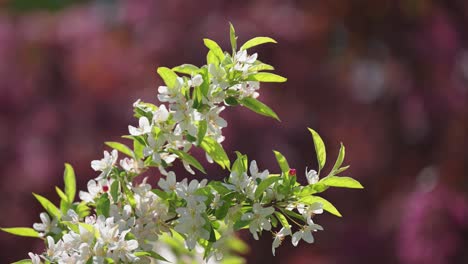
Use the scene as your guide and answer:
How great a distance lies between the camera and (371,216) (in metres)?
4.16

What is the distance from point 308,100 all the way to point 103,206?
3.24m

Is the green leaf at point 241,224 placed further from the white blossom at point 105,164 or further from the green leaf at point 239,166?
the white blossom at point 105,164

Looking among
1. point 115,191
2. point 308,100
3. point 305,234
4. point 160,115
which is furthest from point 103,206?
point 308,100

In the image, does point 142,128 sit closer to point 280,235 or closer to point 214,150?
point 214,150

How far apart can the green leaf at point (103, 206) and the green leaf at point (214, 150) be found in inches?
5.2

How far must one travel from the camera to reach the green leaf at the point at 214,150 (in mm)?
1032

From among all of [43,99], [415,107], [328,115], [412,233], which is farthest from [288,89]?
[43,99]

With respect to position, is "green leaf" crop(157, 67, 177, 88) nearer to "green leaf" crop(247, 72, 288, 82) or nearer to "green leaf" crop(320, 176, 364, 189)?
"green leaf" crop(247, 72, 288, 82)

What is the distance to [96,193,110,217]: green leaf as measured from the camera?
101cm

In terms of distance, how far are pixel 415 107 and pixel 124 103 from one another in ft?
4.64

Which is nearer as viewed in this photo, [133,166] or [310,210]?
[310,210]

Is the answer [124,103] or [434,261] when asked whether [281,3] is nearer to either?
[124,103]

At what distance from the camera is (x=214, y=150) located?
1033 millimetres

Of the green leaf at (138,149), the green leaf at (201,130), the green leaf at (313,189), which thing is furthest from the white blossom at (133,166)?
the green leaf at (313,189)
